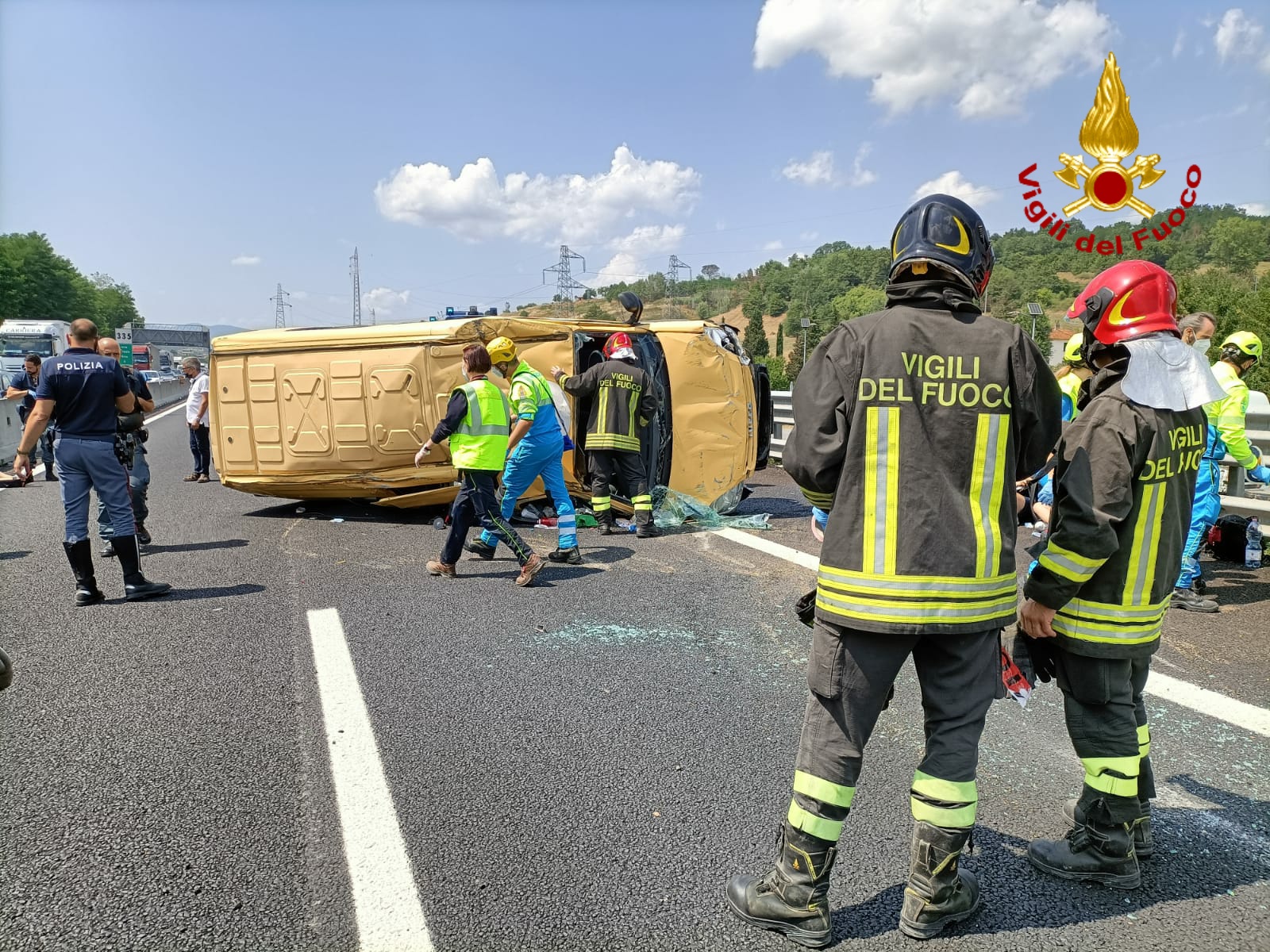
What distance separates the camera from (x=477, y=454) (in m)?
6.07

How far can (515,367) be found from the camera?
6777 mm

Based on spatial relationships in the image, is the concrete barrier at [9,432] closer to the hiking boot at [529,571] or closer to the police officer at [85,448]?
the police officer at [85,448]

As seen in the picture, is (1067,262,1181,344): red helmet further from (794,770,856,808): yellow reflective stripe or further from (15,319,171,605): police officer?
(15,319,171,605): police officer

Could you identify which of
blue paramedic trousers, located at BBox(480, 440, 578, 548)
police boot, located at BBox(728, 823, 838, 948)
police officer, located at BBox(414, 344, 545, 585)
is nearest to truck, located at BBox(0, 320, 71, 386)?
blue paramedic trousers, located at BBox(480, 440, 578, 548)

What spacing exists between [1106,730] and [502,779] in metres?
2.12

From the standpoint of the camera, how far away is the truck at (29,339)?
27469mm

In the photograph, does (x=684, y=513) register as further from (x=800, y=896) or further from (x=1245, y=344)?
(x=800, y=896)

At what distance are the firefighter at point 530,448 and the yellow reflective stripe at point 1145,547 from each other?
4.70m

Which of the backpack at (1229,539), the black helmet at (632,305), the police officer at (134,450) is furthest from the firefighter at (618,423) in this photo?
the backpack at (1229,539)

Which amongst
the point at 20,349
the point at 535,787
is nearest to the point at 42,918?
the point at 535,787

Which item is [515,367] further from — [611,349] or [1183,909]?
[1183,909]

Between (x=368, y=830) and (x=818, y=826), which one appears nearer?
(x=818, y=826)

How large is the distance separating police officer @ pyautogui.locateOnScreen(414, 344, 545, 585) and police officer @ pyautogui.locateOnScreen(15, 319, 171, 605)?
210 cm

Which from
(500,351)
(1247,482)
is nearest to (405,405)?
(500,351)
